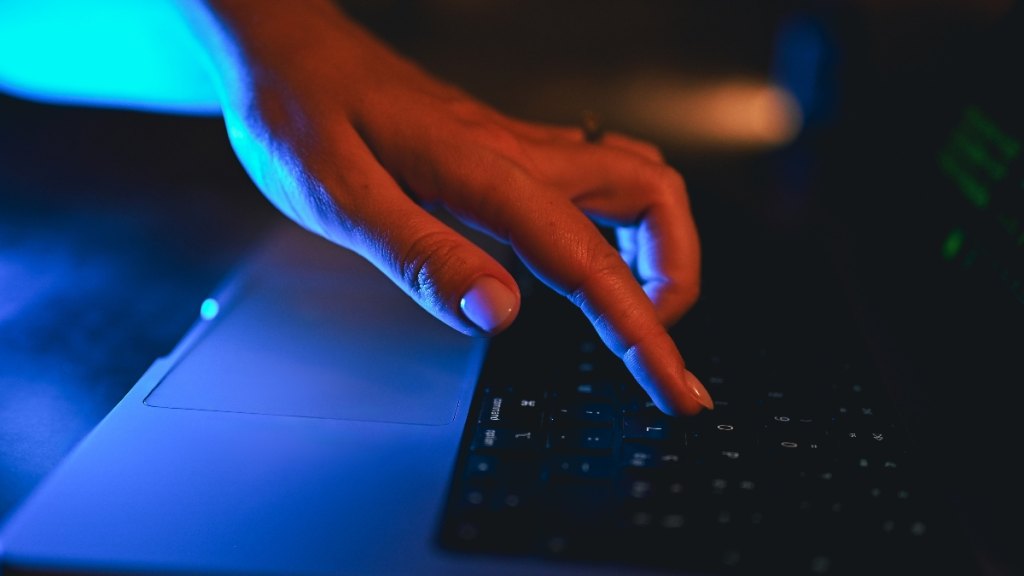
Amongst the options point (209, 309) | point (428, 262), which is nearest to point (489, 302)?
point (428, 262)

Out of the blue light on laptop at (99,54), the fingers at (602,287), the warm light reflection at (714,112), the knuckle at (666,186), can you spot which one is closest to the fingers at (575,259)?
the fingers at (602,287)

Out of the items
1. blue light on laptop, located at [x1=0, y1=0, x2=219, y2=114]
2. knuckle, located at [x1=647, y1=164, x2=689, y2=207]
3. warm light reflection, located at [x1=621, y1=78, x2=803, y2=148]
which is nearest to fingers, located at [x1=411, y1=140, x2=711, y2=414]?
knuckle, located at [x1=647, y1=164, x2=689, y2=207]

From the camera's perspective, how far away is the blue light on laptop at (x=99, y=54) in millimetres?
661

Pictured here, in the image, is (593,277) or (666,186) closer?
(593,277)

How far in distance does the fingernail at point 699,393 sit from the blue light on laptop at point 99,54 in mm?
471

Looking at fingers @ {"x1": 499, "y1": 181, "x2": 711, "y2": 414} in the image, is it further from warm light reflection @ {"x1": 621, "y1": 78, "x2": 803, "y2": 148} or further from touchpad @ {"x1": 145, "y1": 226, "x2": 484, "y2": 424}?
warm light reflection @ {"x1": 621, "y1": 78, "x2": 803, "y2": 148}

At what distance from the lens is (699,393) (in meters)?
0.46

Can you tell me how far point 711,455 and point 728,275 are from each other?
10.0 inches

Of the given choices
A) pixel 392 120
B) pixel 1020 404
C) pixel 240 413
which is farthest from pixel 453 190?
pixel 1020 404

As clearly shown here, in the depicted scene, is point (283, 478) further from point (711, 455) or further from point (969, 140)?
point (969, 140)

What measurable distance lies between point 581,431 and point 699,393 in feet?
0.25

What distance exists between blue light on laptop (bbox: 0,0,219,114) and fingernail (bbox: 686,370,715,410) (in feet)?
1.55

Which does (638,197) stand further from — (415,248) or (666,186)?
(415,248)

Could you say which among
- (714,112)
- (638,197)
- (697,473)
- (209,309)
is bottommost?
(697,473)
